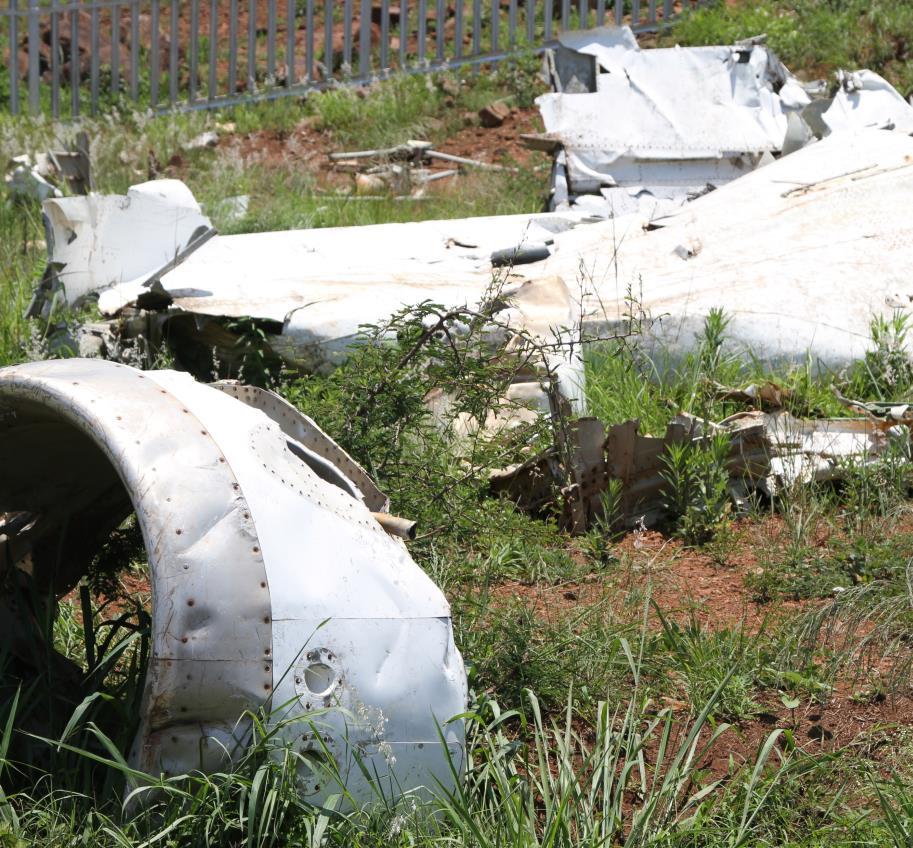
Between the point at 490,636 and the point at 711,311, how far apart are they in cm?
257

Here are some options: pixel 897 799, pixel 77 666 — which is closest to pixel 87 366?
pixel 77 666

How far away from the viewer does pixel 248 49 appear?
12.4 m

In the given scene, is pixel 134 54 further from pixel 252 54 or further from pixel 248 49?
pixel 252 54

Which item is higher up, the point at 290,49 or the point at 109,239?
the point at 290,49

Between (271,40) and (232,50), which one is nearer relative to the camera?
(232,50)

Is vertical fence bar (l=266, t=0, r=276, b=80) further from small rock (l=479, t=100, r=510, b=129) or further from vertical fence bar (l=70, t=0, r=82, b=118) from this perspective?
small rock (l=479, t=100, r=510, b=129)

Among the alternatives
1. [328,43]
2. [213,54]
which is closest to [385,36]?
[328,43]

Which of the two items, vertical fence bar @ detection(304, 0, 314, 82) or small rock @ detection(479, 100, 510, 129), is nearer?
small rock @ detection(479, 100, 510, 129)

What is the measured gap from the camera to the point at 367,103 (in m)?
11.6

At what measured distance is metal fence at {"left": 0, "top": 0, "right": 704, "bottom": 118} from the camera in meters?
12.4

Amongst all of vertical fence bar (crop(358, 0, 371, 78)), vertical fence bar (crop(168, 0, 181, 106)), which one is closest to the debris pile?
vertical fence bar (crop(358, 0, 371, 78))

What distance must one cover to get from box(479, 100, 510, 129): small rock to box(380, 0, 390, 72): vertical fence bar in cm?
192

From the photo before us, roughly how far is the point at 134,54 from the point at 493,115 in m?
4.13

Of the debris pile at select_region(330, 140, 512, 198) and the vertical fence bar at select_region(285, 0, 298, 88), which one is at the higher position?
the vertical fence bar at select_region(285, 0, 298, 88)
